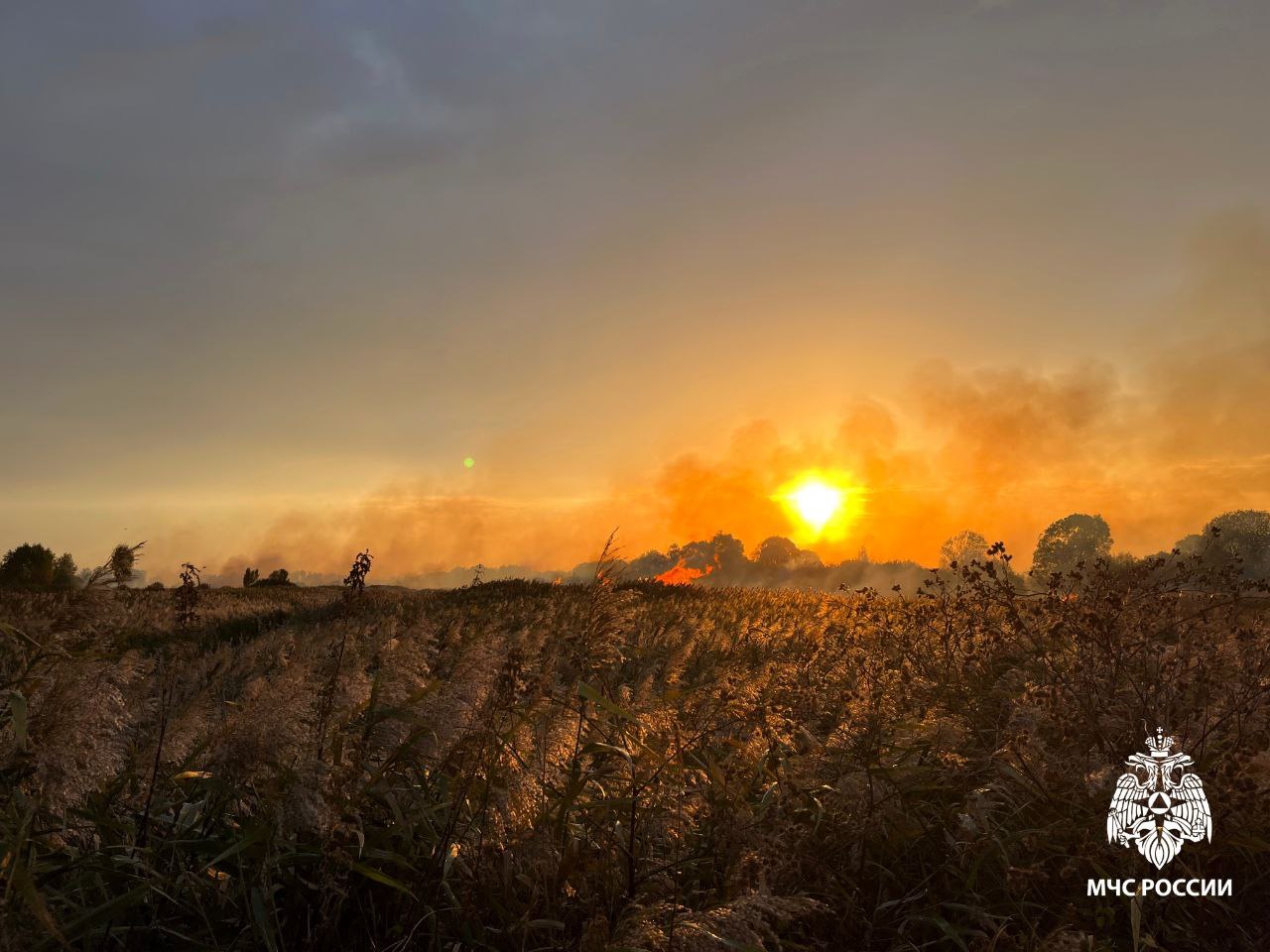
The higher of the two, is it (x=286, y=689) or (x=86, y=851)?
(x=286, y=689)

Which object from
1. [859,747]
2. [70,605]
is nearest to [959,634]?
[859,747]

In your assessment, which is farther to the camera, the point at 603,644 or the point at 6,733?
the point at 603,644

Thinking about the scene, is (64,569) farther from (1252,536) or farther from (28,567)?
(1252,536)

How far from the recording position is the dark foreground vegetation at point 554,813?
3.17 m

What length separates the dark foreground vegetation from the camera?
3166mm

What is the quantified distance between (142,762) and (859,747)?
4.20 meters

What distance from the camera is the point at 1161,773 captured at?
14.2 ft

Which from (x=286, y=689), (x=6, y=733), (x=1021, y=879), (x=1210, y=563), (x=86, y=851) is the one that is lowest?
(x=86, y=851)

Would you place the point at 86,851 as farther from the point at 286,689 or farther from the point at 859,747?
the point at 859,747

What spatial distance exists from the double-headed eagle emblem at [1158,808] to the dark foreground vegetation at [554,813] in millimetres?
102

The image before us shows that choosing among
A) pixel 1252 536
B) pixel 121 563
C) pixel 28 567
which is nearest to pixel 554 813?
pixel 121 563

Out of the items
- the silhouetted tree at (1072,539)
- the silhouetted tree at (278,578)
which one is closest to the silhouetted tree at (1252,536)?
the silhouetted tree at (1072,539)

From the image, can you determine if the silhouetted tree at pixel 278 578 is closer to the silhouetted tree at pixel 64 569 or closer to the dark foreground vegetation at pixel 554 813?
the silhouetted tree at pixel 64 569

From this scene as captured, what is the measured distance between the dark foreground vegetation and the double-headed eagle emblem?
102mm
